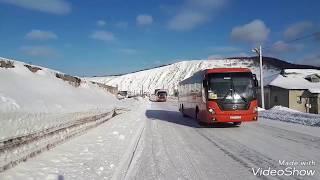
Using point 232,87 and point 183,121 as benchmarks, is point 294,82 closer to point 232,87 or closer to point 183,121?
point 183,121

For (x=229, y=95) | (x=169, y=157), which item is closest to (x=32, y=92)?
(x=229, y=95)

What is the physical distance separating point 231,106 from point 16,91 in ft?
31.3

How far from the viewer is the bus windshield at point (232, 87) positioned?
18.5 metres

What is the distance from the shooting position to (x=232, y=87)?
1864cm

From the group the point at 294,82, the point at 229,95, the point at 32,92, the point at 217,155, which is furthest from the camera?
the point at 294,82

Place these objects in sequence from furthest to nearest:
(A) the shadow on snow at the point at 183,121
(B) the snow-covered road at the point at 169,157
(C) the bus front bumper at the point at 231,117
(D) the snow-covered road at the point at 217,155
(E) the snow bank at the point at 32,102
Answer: (A) the shadow on snow at the point at 183,121, (C) the bus front bumper at the point at 231,117, (E) the snow bank at the point at 32,102, (D) the snow-covered road at the point at 217,155, (B) the snow-covered road at the point at 169,157

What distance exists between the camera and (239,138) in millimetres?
14492

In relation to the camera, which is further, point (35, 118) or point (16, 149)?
point (35, 118)

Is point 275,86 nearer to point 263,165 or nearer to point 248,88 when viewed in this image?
point 248,88

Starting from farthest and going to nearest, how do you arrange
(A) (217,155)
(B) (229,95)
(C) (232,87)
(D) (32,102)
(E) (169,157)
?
(C) (232,87) → (B) (229,95) → (D) (32,102) → (A) (217,155) → (E) (169,157)

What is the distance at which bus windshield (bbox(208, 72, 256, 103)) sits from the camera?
18516 millimetres

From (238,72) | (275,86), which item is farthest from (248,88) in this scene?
(275,86)

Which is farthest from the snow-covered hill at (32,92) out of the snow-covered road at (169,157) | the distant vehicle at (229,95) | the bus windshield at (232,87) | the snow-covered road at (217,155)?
the bus windshield at (232,87)

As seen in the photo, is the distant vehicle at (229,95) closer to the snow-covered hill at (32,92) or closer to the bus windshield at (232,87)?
the bus windshield at (232,87)
